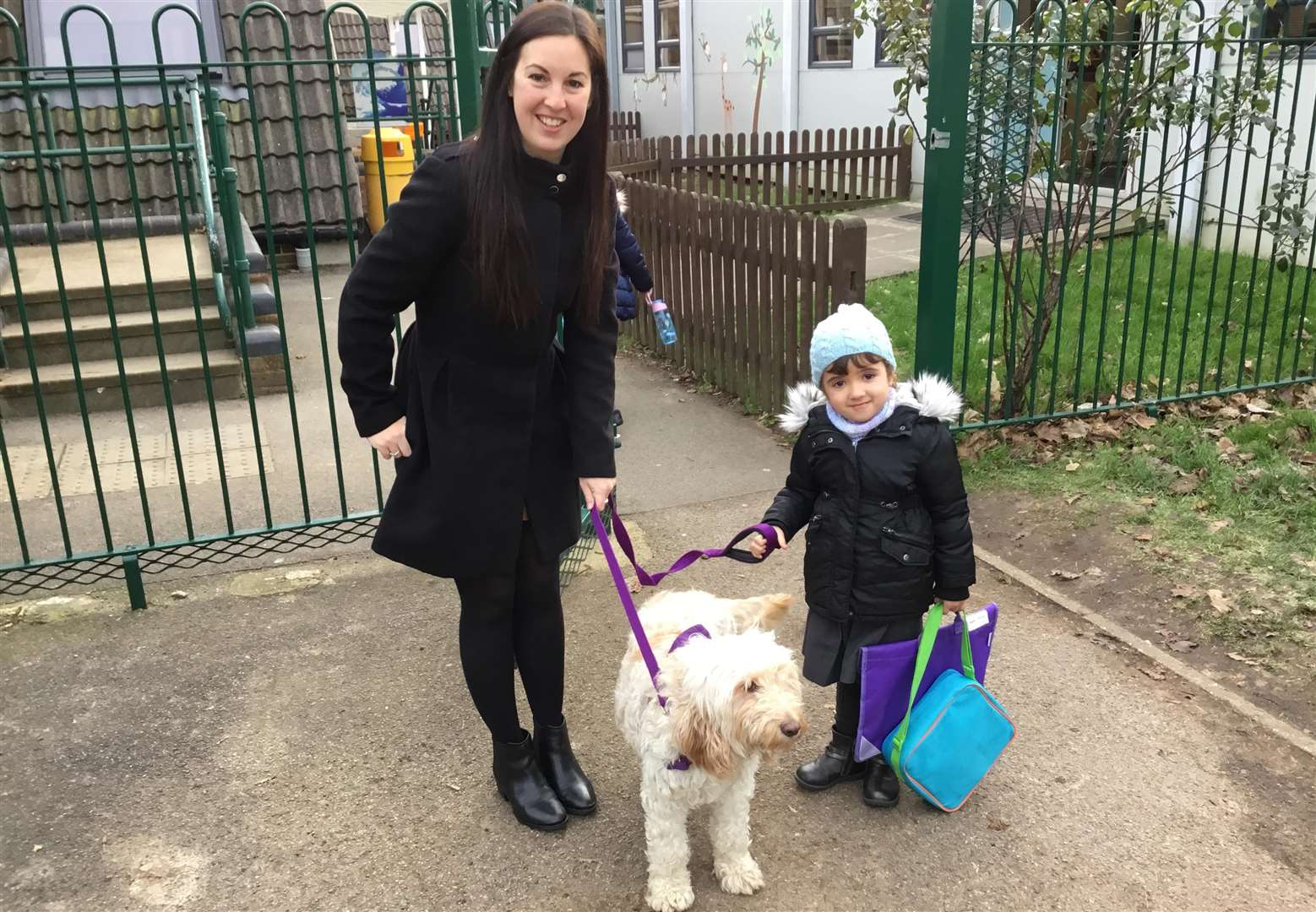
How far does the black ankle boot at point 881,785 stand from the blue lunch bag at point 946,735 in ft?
0.42

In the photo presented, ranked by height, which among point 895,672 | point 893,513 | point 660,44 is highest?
point 660,44

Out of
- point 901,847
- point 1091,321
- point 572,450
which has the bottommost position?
point 901,847

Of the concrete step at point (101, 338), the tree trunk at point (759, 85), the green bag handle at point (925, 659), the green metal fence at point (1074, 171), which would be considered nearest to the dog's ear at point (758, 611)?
the green bag handle at point (925, 659)

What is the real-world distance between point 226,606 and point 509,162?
8.35 feet

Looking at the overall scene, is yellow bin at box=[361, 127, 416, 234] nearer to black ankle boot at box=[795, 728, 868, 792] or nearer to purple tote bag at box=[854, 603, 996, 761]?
black ankle boot at box=[795, 728, 868, 792]

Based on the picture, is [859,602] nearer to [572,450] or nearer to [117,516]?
[572,450]

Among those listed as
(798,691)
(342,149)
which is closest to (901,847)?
(798,691)

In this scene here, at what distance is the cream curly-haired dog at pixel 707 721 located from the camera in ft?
7.25

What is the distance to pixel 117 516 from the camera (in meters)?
5.00

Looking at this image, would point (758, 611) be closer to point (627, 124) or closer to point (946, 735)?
point (946, 735)

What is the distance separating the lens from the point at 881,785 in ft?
9.78

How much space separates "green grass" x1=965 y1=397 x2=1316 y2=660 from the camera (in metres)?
3.89

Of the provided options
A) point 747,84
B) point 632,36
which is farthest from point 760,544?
point 632,36

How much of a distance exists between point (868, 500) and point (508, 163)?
123 centimetres
